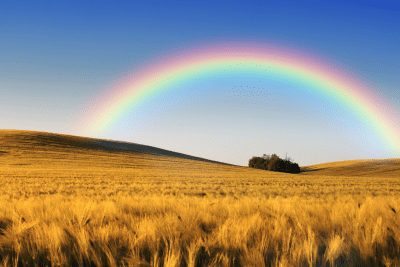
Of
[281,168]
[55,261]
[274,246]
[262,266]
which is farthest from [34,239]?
[281,168]

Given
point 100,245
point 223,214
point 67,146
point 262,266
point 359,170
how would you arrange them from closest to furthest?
point 262,266 < point 100,245 < point 223,214 < point 67,146 < point 359,170

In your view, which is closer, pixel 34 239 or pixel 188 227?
pixel 34 239

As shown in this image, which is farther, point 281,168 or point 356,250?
point 281,168

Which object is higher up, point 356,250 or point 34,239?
point 356,250

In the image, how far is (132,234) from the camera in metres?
1.80

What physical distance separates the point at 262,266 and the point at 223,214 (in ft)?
3.97

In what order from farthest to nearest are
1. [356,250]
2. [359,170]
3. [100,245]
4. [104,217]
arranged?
[359,170], [104,217], [356,250], [100,245]

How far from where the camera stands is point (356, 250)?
5.78 ft

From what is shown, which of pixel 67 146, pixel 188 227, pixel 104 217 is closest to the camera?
pixel 188 227

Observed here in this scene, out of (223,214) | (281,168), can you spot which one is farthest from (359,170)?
(223,214)

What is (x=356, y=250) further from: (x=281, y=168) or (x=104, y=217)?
(x=281, y=168)

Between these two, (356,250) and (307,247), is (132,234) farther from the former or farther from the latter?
(356,250)

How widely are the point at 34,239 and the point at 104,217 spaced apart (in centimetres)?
76

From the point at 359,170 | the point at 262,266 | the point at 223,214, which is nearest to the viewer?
the point at 262,266
